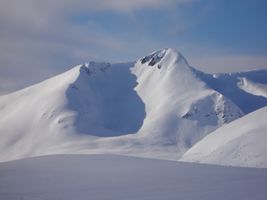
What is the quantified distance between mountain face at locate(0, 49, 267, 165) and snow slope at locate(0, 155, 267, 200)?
9560cm

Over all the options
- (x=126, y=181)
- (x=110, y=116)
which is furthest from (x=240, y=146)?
(x=110, y=116)

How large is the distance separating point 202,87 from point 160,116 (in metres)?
30.9

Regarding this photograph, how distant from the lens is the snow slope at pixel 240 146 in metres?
30.6

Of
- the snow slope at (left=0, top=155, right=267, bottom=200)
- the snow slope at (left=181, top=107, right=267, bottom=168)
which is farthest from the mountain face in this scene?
the snow slope at (left=0, top=155, right=267, bottom=200)

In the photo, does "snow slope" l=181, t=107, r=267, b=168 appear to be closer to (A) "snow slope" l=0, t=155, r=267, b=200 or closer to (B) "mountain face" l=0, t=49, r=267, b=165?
(A) "snow slope" l=0, t=155, r=267, b=200

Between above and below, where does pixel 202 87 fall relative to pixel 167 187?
above

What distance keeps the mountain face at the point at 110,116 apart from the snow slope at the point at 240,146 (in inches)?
3174

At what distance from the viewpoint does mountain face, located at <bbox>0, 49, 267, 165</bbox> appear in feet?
457

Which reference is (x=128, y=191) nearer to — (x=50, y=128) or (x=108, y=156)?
(x=108, y=156)

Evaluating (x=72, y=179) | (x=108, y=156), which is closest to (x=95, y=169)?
(x=72, y=179)

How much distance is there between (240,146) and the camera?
109 feet

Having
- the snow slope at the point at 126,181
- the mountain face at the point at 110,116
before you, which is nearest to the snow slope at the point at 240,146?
the snow slope at the point at 126,181

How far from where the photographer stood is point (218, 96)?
573 ft

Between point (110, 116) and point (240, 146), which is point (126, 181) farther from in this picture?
point (110, 116)
